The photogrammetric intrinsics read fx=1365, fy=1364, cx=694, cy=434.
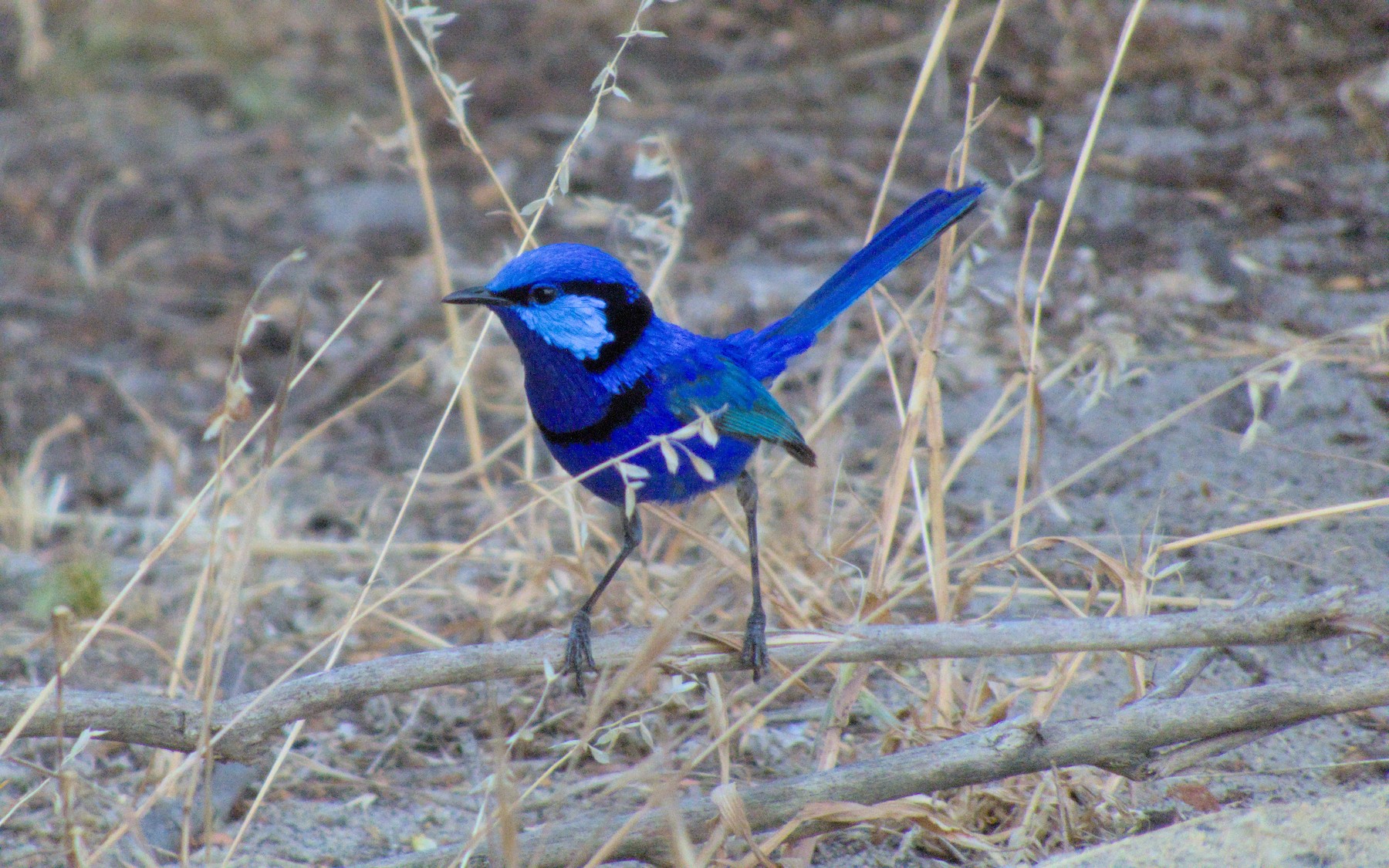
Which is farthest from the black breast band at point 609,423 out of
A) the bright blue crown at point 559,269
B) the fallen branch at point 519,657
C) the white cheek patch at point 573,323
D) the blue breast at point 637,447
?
the fallen branch at point 519,657

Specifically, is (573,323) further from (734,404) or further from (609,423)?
(734,404)

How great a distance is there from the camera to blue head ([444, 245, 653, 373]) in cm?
294

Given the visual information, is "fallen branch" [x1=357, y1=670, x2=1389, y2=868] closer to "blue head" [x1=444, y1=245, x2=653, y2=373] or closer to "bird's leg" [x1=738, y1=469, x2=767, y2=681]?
"bird's leg" [x1=738, y1=469, x2=767, y2=681]

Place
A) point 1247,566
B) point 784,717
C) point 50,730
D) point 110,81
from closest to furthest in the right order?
point 50,730, point 784,717, point 1247,566, point 110,81

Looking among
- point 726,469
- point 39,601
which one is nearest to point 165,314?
point 39,601

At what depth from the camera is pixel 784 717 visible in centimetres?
341

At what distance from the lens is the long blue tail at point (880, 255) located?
10.3 feet

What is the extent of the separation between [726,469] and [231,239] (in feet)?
15.0

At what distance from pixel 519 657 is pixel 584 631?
0.62 metres

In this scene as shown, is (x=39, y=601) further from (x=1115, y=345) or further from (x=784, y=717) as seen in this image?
(x=1115, y=345)

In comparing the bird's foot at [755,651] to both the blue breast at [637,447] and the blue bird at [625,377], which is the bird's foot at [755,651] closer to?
the blue bird at [625,377]

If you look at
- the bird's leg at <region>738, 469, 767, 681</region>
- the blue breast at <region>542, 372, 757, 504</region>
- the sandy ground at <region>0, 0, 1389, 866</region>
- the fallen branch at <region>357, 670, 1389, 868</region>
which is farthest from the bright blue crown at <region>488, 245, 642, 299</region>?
the fallen branch at <region>357, 670, 1389, 868</region>

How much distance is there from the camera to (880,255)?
3268mm

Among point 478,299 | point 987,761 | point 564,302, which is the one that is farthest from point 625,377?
point 987,761
